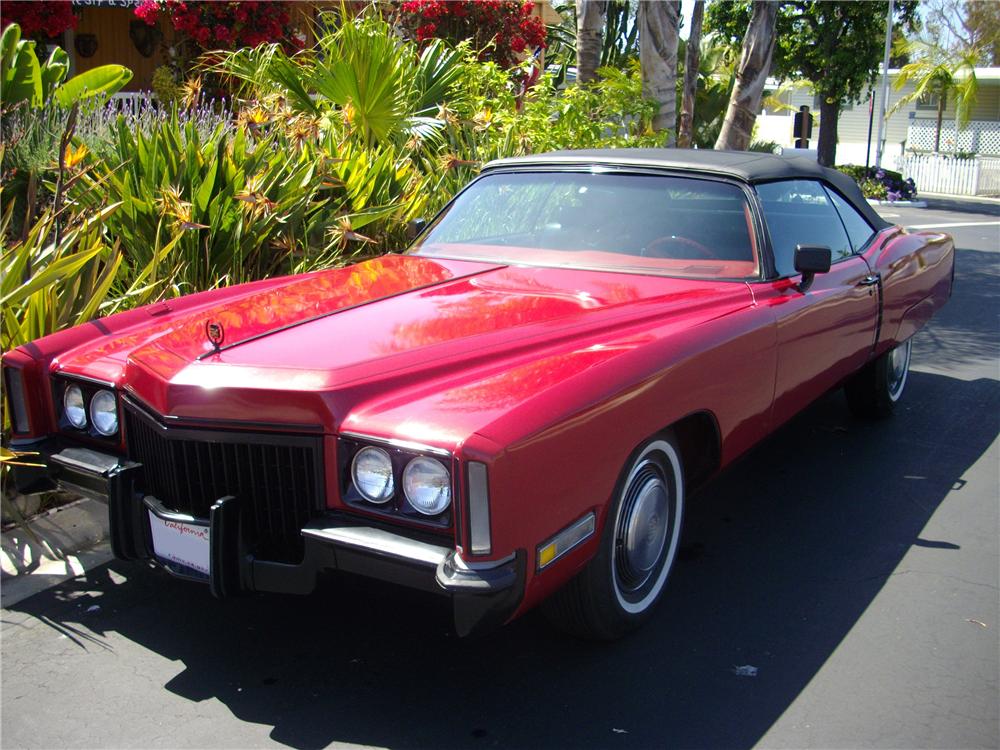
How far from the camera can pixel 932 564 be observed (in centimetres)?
414

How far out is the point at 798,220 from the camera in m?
4.84

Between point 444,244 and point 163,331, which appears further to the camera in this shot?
point 444,244

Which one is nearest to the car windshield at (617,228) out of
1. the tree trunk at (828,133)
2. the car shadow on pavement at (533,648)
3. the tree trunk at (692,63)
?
→ the car shadow on pavement at (533,648)

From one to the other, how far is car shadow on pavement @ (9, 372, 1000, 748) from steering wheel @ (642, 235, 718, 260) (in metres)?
1.21

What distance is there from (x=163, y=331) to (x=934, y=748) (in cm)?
296

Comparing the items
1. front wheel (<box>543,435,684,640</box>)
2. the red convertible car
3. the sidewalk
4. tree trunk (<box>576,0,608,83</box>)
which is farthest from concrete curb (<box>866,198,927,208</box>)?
front wheel (<box>543,435,684,640</box>)

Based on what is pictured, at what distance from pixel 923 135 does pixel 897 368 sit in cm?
3513

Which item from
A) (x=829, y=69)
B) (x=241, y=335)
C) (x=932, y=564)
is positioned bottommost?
(x=932, y=564)

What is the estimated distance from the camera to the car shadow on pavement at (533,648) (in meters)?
2.97

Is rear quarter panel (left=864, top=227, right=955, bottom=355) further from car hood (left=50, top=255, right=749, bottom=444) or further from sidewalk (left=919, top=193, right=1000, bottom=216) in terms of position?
sidewalk (left=919, top=193, right=1000, bottom=216)

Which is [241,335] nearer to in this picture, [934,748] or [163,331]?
[163,331]

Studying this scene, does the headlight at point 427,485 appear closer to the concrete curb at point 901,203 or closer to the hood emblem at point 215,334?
the hood emblem at point 215,334

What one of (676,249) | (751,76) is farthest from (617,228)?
(751,76)

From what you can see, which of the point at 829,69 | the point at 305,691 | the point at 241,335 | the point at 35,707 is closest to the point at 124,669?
the point at 35,707
